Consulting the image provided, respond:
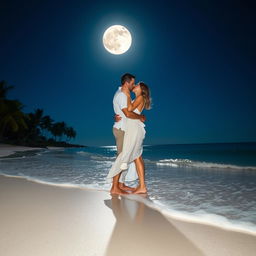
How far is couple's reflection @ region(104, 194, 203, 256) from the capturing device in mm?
1806

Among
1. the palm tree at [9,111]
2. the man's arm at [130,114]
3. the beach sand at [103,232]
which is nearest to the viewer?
the beach sand at [103,232]

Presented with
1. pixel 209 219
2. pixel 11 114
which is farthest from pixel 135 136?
pixel 11 114

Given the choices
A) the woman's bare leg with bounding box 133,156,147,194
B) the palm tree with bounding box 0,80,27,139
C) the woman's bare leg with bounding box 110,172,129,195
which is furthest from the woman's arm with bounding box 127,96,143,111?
the palm tree with bounding box 0,80,27,139

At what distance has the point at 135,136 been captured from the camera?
13.1 feet

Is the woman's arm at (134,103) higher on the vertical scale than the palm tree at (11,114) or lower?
lower

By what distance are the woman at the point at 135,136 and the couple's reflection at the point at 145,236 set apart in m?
1.06

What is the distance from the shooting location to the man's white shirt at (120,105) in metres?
3.95

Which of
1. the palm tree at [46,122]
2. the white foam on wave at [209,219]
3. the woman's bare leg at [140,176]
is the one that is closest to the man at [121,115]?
the woman's bare leg at [140,176]

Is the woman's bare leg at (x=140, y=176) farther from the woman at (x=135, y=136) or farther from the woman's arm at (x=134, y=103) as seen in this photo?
the woman's arm at (x=134, y=103)

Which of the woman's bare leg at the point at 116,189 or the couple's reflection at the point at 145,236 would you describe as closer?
the couple's reflection at the point at 145,236

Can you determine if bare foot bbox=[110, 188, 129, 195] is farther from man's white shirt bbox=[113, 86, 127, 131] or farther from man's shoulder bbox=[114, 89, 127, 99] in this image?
man's shoulder bbox=[114, 89, 127, 99]

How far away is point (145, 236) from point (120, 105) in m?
2.35

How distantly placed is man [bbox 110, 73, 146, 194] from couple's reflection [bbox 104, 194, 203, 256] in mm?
1077

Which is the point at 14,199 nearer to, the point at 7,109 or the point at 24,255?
the point at 24,255
